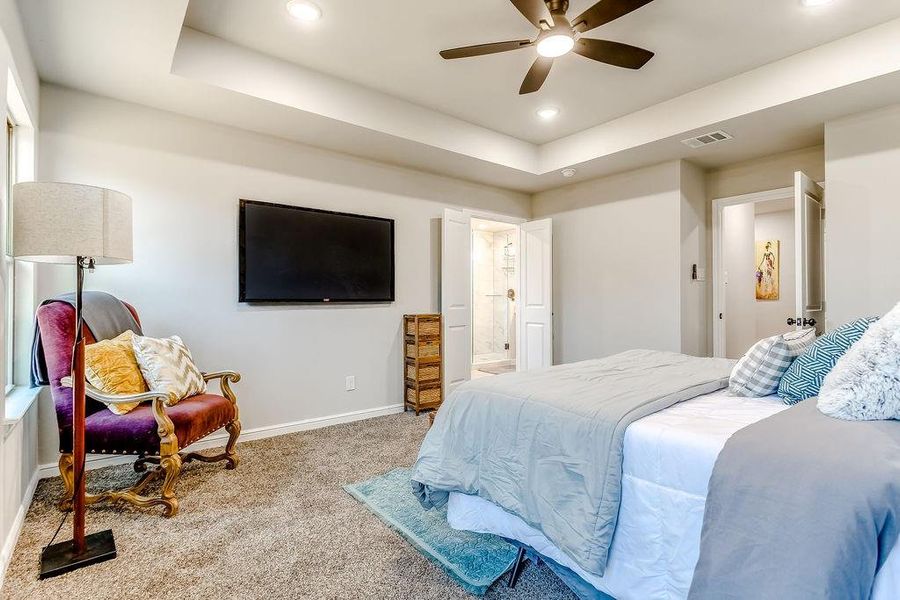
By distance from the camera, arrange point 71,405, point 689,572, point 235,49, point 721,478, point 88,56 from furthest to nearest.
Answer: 1. point 235,49
2. point 88,56
3. point 71,405
4. point 689,572
5. point 721,478

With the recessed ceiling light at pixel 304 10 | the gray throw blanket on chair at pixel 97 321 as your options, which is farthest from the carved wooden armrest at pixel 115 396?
the recessed ceiling light at pixel 304 10

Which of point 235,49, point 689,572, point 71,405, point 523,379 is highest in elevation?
point 235,49

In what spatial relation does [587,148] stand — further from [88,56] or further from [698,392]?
[88,56]

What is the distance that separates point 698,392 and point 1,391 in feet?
8.84

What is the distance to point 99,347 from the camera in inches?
90.9

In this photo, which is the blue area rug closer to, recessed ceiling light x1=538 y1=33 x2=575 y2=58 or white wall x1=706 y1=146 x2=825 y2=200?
recessed ceiling light x1=538 y1=33 x2=575 y2=58

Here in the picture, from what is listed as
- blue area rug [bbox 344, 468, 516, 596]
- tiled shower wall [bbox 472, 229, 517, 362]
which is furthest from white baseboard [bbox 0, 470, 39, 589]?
tiled shower wall [bbox 472, 229, 517, 362]

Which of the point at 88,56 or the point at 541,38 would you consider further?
the point at 88,56

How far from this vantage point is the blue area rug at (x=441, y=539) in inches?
67.7

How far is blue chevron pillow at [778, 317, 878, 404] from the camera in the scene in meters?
1.58

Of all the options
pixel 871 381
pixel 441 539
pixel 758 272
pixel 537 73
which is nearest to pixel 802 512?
pixel 871 381

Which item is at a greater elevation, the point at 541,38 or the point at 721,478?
the point at 541,38

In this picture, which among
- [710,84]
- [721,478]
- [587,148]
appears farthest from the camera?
[587,148]

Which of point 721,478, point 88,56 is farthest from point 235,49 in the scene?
point 721,478
